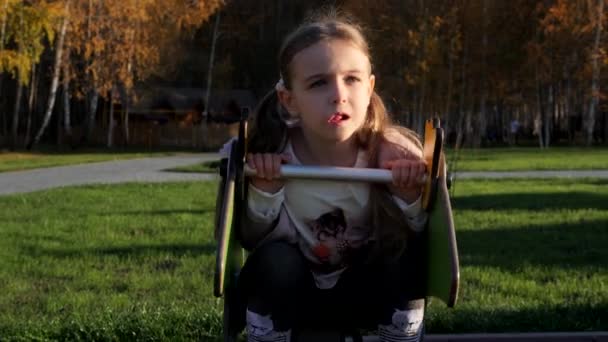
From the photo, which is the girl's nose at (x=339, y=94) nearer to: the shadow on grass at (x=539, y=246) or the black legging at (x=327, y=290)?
the black legging at (x=327, y=290)

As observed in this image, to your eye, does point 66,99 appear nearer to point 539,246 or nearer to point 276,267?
point 539,246

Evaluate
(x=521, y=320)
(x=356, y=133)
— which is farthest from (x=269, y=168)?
(x=521, y=320)

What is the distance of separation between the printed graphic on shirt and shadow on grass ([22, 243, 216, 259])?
191 inches

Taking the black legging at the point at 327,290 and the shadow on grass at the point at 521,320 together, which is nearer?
the black legging at the point at 327,290

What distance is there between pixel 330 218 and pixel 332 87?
43cm

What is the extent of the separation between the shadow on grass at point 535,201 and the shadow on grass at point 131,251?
489cm

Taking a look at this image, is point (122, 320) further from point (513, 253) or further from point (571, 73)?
point (571, 73)

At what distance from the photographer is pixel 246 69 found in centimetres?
6291

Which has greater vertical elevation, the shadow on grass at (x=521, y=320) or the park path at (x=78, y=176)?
the shadow on grass at (x=521, y=320)

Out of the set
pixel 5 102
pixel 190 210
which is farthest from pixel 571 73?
pixel 190 210

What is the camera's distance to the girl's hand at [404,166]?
2.92 m

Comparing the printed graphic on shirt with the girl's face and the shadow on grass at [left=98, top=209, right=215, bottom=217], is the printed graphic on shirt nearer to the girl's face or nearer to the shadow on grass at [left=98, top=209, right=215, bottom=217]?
the girl's face

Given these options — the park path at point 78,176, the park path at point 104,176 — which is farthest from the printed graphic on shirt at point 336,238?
the park path at point 104,176

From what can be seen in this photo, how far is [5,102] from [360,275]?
55693 millimetres
